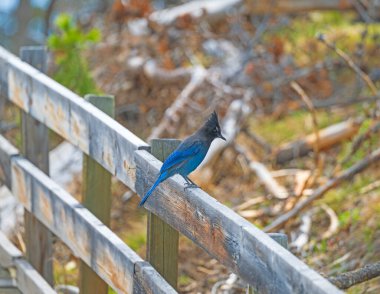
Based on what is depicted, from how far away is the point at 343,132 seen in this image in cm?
774

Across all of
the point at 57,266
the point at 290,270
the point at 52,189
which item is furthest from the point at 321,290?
the point at 57,266

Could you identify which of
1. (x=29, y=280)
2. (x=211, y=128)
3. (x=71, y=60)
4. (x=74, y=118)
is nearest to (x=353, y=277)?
(x=211, y=128)

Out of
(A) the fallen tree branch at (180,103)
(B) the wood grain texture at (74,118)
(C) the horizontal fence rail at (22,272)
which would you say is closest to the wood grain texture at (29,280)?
(C) the horizontal fence rail at (22,272)

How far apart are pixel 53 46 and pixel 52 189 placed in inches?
103

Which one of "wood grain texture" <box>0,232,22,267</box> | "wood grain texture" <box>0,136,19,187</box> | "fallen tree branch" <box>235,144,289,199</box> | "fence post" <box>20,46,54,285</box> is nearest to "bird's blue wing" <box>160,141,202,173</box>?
"fence post" <box>20,46,54,285</box>

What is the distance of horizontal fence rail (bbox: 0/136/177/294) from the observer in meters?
3.83

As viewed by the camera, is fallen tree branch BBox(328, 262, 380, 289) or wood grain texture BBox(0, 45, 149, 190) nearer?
fallen tree branch BBox(328, 262, 380, 289)

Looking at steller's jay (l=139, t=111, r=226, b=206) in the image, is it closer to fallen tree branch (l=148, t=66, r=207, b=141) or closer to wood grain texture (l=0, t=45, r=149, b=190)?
wood grain texture (l=0, t=45, r=149, b=190)

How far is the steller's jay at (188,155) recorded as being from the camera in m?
3.64

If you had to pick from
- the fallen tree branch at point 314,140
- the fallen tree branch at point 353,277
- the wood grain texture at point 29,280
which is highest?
the fallen tree branch at point 353,277

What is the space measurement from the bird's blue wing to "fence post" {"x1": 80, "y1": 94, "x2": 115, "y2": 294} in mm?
730

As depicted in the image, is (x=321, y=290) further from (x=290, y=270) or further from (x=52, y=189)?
(x=52, y=189)

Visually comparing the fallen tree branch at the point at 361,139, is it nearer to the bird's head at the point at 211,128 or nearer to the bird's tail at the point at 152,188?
the bird's head at the point at 211,128

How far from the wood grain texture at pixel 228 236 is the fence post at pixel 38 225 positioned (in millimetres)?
1553
